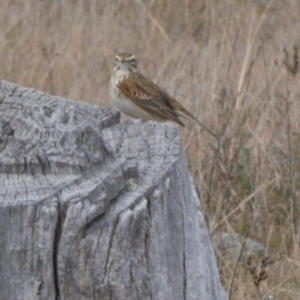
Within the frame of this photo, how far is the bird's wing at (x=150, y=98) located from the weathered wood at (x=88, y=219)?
162 inches

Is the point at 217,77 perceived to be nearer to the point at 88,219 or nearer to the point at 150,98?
the point at 150,98

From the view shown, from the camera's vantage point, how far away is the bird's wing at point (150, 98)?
6531 mm

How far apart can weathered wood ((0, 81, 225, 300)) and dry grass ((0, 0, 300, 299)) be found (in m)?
1.96

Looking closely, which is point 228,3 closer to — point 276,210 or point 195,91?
point 195,91

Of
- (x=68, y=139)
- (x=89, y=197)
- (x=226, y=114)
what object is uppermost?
(x=226, y=114)

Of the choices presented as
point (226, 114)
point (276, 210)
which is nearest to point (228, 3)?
point (226, 114)

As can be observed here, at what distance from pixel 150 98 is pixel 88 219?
4.44 m

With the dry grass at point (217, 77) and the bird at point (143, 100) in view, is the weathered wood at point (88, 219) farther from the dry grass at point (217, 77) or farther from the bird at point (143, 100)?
the bird at point (143, 100)

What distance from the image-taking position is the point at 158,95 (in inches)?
258

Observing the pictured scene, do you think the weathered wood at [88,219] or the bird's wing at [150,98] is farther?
the bird's wing at [150,98]

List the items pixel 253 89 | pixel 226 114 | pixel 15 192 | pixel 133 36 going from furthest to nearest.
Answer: pixel 133 36
pixel 253 89
pixel 226 114
pixel 15 192

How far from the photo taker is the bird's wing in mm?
6531

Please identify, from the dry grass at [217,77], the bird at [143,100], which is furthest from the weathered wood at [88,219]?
the bird at [143,100]

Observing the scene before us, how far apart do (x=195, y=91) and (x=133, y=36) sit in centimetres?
230
